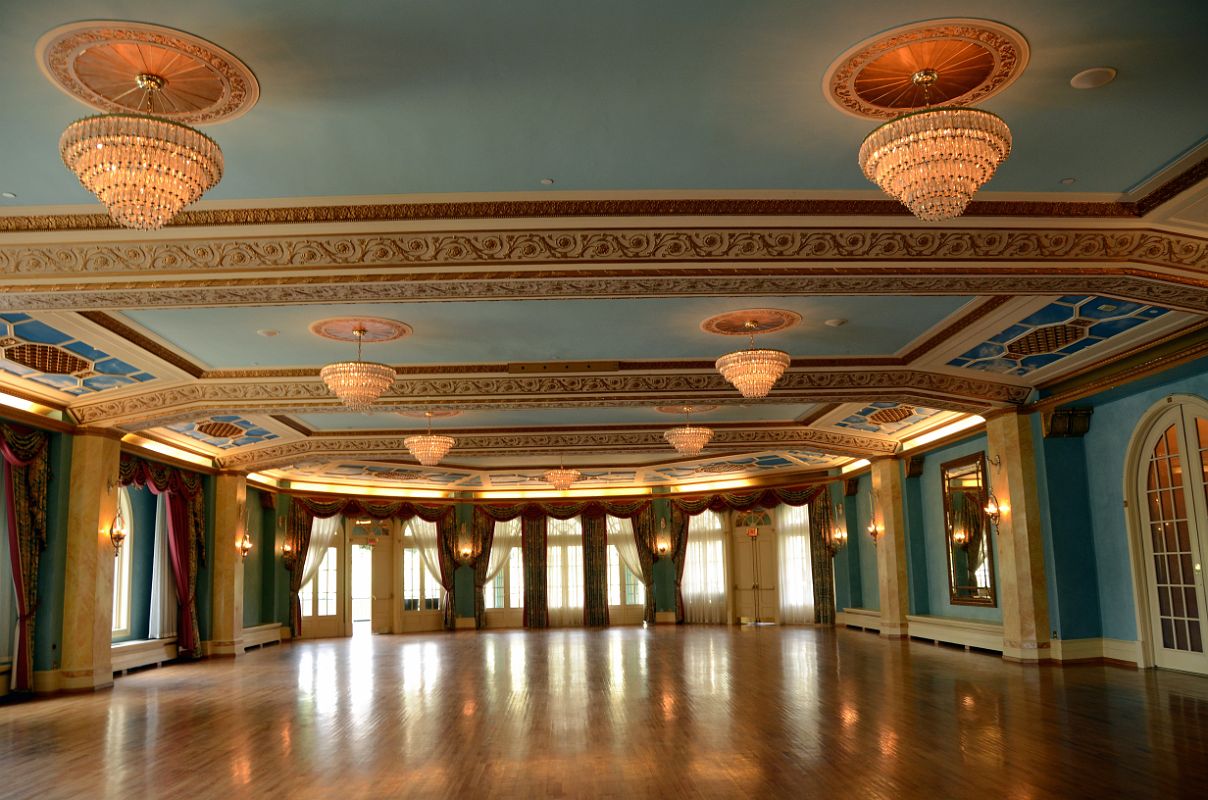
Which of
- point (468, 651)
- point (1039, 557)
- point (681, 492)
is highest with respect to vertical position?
point (681, 492)

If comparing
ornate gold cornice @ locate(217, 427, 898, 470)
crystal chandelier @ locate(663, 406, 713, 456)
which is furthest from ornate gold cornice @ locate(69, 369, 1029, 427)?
ornate gold cornice @ locate(217, 427, 898, 470)

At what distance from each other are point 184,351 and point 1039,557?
1072cm

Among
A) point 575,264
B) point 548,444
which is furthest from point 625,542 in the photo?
point 575,264

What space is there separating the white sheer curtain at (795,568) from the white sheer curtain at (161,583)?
13.1 m

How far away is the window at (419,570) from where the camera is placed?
23.1 metres

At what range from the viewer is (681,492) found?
931 inches

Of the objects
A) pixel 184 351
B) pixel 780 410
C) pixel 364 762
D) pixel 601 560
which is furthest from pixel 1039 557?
pixel 601 560

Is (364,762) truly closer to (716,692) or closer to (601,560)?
(716,692)

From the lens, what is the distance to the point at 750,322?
30.7 feet

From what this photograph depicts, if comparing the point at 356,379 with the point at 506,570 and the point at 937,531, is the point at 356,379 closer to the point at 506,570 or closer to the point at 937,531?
the point at 937,531

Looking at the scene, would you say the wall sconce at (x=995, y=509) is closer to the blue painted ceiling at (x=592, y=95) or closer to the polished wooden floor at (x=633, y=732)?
the polished wooden floor at (x=633, y=732)

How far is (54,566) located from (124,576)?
10.8 feet

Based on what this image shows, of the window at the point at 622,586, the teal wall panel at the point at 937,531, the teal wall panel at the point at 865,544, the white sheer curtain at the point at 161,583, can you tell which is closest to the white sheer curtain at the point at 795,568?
the teal wall panel at the point at 865,544

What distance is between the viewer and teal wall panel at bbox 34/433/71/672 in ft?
37.6
